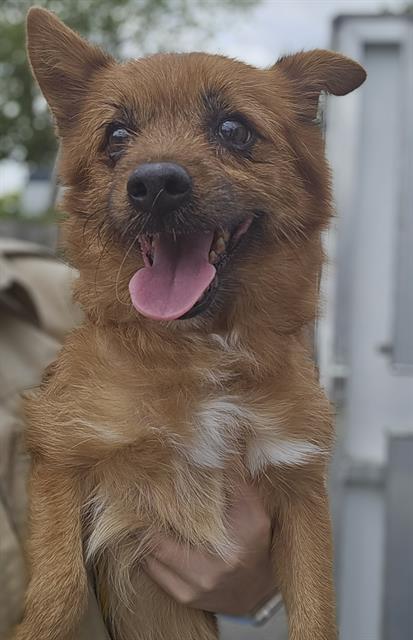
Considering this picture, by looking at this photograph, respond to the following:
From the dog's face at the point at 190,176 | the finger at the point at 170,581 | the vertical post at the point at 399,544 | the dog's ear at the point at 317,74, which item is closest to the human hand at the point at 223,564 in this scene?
the finger at the point at 170,581

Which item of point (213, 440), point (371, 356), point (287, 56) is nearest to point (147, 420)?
point (213, 440)

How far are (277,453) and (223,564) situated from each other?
0.29 m

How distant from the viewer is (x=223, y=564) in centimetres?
161

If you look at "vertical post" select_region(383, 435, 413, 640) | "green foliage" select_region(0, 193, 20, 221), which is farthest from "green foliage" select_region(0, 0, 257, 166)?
"vertical post" select_region(383, 435, 413, 640)

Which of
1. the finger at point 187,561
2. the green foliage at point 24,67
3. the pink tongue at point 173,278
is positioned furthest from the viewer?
the green foliage at point 24,67

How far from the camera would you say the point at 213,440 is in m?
1.43

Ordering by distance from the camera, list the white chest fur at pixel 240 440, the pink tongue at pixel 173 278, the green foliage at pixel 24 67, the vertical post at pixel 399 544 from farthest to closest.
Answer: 1. the green foliage at pixel 24 67
2. the vertical post at pixel 399 544
3. the white chest fur at pixel 240 440
4. the pink tongue at pixel 173 278

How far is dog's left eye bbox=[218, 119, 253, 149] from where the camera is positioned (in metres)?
1.37

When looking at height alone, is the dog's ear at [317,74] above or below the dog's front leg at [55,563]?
above

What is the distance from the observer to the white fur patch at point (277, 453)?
57.6 inches

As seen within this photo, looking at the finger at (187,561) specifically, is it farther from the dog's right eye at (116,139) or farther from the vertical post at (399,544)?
the vertical post at (399,544)

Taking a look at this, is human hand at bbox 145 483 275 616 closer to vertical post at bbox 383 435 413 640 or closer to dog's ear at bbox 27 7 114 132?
dog's ear at bbox 27 7 114 132

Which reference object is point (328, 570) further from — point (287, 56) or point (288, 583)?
point (287, 56)

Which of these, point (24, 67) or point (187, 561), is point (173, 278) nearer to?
point (187, 561)
